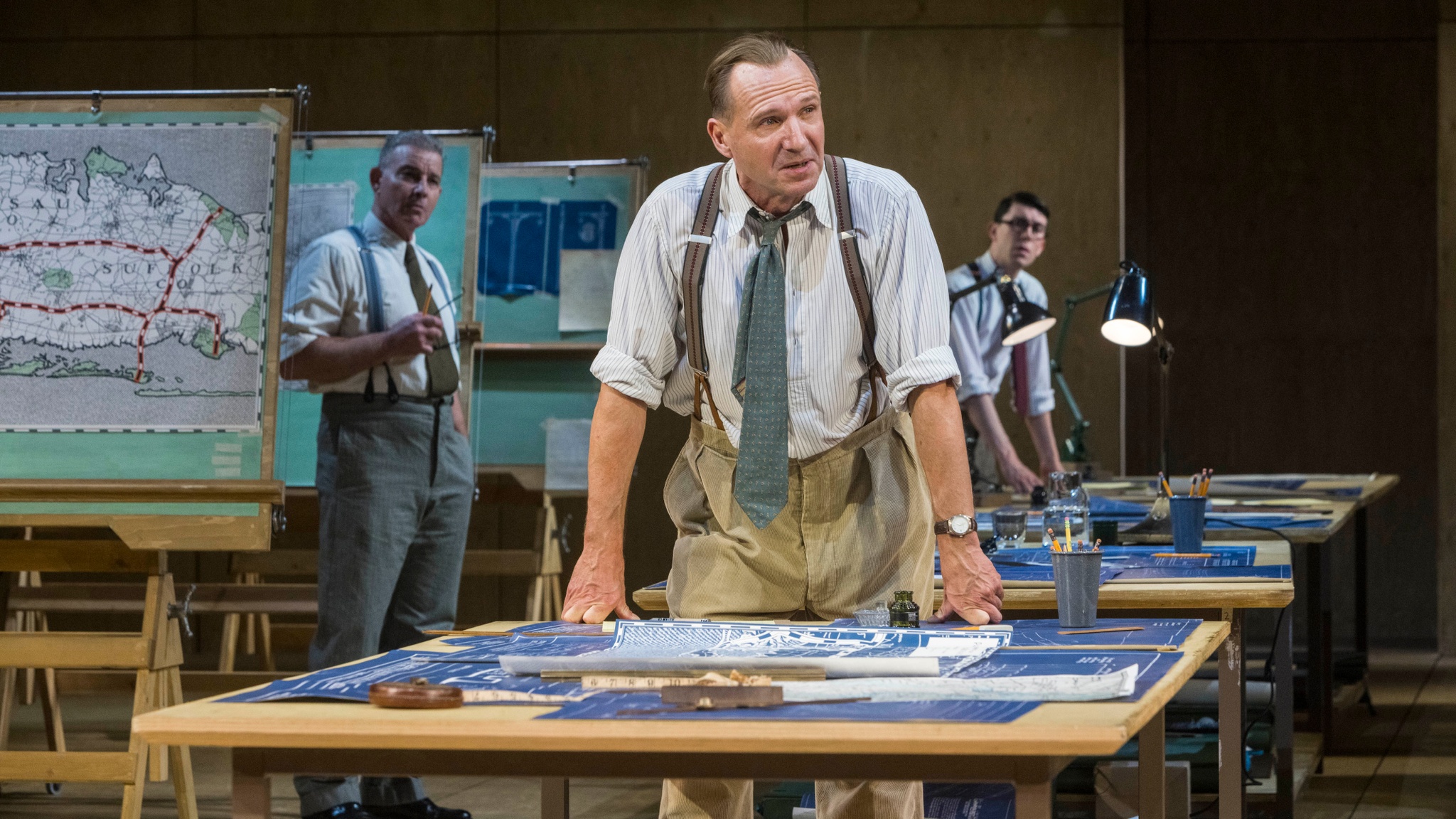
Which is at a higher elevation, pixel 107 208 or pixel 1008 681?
pixel 107 208

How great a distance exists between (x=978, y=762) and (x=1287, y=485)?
178 inches

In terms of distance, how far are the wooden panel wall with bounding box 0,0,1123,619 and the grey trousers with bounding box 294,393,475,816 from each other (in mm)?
2804

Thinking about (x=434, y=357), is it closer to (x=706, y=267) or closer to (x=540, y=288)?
(x=540, y=288)

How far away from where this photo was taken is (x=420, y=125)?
7.07m

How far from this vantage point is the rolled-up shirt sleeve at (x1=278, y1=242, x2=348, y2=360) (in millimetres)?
4098

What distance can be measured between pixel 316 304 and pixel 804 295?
6.98 feet

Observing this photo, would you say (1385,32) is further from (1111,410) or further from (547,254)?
(547,254)

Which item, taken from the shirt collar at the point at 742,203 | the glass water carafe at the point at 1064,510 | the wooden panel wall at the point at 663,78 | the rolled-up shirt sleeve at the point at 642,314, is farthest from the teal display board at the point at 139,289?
the wooden panel wall at the point at 663,78

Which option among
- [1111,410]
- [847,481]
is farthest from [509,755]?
[1111,410]

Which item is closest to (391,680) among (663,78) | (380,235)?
(380,235)

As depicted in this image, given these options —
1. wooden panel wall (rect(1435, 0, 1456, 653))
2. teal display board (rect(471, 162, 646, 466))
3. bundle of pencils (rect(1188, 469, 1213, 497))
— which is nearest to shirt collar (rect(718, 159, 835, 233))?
bundle of pencils (rect(1188, 469, 1213, 497))

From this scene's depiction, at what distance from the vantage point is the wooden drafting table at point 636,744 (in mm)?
1366

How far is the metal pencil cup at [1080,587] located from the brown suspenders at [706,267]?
15.3 inches

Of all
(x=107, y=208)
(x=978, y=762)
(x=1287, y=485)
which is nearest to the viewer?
(x=978, y=762)
